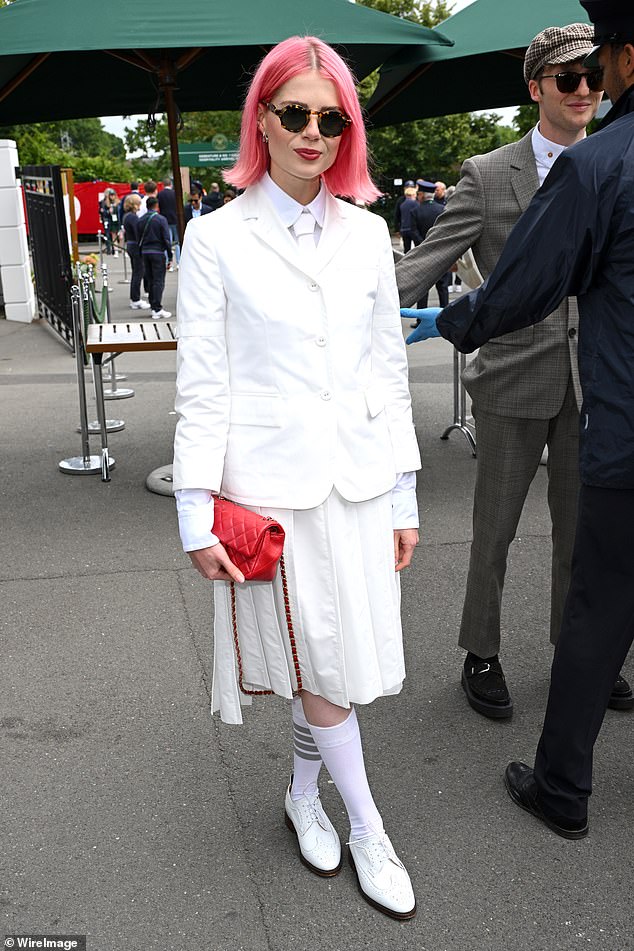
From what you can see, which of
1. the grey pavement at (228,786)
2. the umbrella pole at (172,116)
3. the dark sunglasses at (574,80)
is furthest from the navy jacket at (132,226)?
the dark sunglasses at (574,80)

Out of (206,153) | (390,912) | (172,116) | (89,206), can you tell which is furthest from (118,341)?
(89,206)

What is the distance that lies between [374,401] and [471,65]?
205 inches

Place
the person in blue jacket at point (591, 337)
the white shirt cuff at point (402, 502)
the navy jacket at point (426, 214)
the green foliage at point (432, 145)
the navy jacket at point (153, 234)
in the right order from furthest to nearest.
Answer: the green foliage at point (432, 145) → the navy jacket at point (426, 214) → the navy jacket at point (153, 234) → the white shirt cuff at point (402, 502) → the person in blue jacket at point (591, 337)

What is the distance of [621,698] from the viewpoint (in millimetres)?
3549

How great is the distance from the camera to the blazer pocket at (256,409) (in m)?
2.35

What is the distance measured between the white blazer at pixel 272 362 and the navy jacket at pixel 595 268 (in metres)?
0.43

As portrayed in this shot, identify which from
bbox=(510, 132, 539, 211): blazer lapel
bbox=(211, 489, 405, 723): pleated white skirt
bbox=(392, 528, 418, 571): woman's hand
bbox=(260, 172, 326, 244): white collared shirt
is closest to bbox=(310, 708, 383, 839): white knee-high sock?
bbox=(211, 489, 405, 723): pleated white skirt

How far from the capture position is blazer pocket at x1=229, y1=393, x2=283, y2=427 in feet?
7.70

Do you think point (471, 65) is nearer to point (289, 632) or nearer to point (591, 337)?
point (591, 337)

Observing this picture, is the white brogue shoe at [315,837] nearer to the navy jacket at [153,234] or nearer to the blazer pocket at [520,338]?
the blazer pocket at [520,338]

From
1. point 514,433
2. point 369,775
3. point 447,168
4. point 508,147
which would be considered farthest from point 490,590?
point 447,168

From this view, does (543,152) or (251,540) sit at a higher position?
(543,152)

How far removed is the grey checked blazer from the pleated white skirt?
0.98 metres

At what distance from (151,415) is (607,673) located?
6.25 metres
